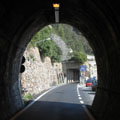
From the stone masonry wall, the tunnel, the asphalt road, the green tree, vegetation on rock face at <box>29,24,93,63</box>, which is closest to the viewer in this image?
the tunnel

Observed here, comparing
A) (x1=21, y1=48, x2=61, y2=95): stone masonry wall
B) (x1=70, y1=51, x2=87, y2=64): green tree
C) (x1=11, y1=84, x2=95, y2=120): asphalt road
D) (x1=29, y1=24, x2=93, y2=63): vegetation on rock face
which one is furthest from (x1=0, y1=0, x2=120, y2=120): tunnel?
(x1=70, y1=51, x2=87, y2=64): green tree

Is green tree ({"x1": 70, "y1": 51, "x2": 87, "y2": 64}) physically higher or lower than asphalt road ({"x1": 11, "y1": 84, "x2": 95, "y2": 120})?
higher

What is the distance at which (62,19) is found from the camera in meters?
14.5

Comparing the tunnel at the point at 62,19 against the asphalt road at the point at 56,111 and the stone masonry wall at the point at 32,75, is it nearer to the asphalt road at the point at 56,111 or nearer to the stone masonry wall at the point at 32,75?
the asphalt road at the point at 56,111

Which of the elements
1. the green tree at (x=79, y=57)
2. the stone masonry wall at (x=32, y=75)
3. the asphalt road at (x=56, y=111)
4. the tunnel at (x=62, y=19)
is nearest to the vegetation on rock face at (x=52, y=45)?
the green tree at (x=79, y=57)

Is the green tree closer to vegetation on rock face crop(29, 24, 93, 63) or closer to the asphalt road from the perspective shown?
vegetation on rock face crop(29, 24, 93, 63)

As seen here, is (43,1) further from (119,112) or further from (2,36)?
(119,112)

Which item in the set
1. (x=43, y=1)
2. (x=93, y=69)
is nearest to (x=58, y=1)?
(x=43, y=1)

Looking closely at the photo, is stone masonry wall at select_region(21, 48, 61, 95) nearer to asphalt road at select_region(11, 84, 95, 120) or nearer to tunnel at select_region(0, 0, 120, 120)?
asphalt road at select_region(11, 84, 95, 120)

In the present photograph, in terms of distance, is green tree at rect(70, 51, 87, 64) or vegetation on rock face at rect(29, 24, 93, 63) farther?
green tree at rect(70, 51, 87, 64)

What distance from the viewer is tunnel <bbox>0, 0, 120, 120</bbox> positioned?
8.47m

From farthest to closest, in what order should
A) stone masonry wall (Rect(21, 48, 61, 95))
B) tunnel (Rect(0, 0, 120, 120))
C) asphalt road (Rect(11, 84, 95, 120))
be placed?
1. stone masonry wall (Rect(21, 48, 61, 95))
2. asphalt road (Rect(11, 84, 95, 120))
3. tunnel (Rect(0, 0, 120, 120))

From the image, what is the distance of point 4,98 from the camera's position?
10.9m

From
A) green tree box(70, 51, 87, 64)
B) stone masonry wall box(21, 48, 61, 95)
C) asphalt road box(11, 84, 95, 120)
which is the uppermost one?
green tree box(70, 51, 87, 64)
